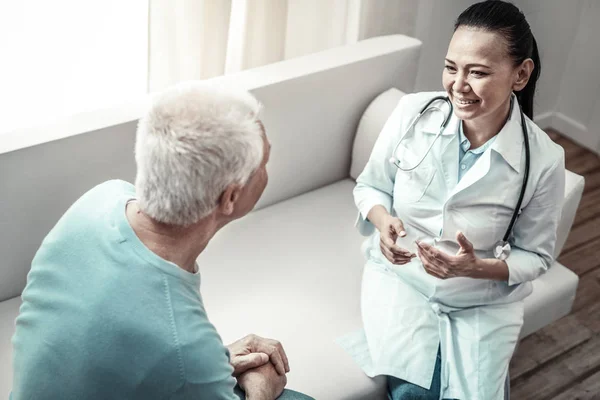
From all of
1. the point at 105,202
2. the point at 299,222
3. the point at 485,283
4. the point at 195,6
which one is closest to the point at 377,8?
the point at 195,6

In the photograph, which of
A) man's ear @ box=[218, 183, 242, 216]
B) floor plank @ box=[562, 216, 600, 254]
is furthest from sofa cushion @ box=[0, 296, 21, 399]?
floor plank @ box=[562, 216, 600, 254]

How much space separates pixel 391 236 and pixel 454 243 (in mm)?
158

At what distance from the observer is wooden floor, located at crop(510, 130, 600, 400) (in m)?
2.36

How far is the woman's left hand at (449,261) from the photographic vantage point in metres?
1.66

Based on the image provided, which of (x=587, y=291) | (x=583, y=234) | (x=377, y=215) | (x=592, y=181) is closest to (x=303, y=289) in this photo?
(x=377, y=215)

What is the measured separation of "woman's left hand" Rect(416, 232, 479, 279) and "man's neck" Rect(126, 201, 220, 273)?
0.59 meters

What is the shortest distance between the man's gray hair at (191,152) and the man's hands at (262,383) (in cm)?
48

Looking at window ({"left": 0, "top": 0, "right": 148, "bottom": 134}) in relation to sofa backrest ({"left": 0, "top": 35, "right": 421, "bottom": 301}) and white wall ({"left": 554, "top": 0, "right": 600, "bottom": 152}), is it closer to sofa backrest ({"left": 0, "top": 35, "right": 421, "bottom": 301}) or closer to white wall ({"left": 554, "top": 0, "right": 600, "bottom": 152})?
sofa backrest ({"left": 0, "top": 35, "right": 421, "bottom": 301})

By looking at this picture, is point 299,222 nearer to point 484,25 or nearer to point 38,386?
point 484,25

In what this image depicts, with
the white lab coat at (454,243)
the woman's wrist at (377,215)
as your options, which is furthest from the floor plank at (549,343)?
the woman's wrist at (377,215)

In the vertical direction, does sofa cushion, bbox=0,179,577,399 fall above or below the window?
below

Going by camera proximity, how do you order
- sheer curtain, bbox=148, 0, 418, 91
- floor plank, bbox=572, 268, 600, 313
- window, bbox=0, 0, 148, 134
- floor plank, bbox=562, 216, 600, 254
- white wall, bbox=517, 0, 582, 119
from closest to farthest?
1. window, bbox=0, 0, 148, 134
2. sheer curtain, bbox=148, 0, 418, 91
3. floor plank, bbox=572, 268, 600, 313
4. floor plank, bbox=562, 216, 600, 254
5. white wall, bbox=517, 0, 582, 119

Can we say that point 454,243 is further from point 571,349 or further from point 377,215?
point 571,349

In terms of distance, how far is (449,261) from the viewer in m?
1.68
